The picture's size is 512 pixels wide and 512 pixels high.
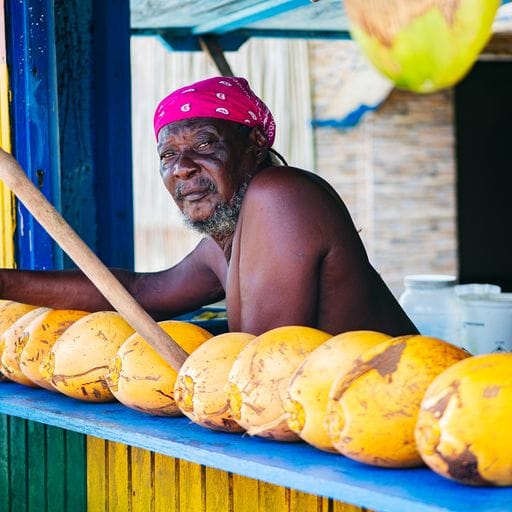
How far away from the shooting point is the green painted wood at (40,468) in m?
2.72

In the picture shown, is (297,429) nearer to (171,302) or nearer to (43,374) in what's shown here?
(43,374)

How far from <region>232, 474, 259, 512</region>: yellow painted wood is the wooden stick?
11.5 inches

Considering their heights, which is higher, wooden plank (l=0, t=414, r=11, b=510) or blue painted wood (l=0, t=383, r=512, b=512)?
blue painted wood (l=0, t=383, r=512, b=512)

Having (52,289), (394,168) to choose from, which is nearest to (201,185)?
(52,289)

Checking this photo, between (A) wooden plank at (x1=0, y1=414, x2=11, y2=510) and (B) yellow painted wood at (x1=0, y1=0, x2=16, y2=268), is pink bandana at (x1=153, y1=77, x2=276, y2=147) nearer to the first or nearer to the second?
(B) yellow painted wood at (x1=0, y1=0, x2=16, y2=268)

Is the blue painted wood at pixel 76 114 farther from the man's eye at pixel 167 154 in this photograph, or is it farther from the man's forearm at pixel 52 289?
the man's eye at pixel 167 154

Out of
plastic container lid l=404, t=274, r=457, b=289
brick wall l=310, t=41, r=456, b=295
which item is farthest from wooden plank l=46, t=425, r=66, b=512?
brick wall l=310, t=41, r=456, b=295

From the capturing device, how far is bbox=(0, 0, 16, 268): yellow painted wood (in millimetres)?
3336

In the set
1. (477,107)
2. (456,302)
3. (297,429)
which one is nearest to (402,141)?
(477,107)

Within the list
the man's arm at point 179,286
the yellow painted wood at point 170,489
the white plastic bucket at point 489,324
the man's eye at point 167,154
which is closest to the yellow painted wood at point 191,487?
the yellow painted wood at point 170,489

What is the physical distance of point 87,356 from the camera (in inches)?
88.9

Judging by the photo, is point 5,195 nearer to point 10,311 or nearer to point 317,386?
point 10,311

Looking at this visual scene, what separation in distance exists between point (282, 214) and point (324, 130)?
742cm

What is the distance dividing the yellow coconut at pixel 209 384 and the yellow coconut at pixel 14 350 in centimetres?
68
